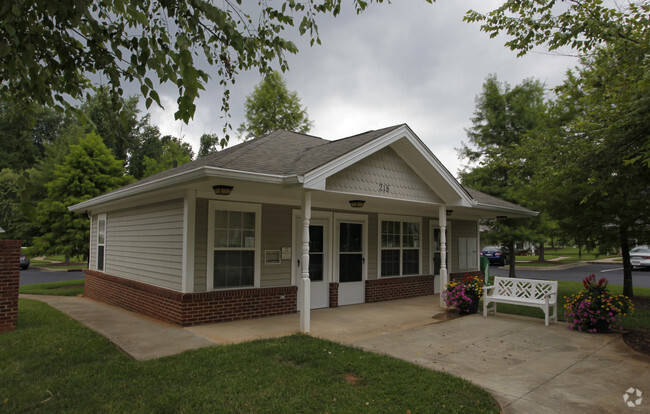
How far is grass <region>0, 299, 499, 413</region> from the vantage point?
389 cm

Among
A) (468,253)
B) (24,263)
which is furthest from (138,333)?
(24,263)

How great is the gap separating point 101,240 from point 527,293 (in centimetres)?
1159

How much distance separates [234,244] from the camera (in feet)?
26.3

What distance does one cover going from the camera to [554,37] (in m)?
6.78

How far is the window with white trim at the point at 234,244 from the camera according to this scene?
7.76 metres

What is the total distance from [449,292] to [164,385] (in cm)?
649

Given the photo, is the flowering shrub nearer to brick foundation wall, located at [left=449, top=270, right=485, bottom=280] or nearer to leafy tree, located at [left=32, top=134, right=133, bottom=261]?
brick foundation wall, located at [left=449, top=270, right=485, bottom=280]

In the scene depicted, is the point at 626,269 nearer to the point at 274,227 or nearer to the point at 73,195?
the point at 274,227

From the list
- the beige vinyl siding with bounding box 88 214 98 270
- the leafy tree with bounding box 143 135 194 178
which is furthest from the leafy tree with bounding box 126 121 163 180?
the beige vinyl siding with bounding box 88 214 98 270

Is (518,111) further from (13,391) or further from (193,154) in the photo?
(193,154)

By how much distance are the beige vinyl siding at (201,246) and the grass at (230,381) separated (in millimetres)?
1844

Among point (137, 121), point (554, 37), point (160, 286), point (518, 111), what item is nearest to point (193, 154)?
point (137, 121)

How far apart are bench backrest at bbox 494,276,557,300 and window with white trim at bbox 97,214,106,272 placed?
10.6 metres

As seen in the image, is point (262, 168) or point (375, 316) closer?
point (262, 168)
